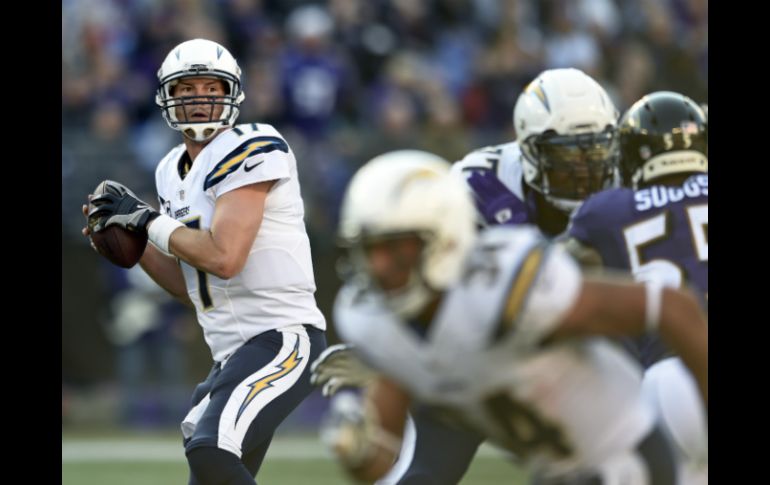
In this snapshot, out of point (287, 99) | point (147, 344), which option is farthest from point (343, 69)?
point (147, 344)

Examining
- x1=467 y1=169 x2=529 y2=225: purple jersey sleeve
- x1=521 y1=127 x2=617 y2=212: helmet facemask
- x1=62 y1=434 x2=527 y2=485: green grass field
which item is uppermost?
x1=521 y1=127 x2=617 y2=212: helmet facemask

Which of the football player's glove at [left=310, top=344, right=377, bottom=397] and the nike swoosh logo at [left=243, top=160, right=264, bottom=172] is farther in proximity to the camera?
the nike swoosh logo at [left=243, top=160, right=264, bottom=172]

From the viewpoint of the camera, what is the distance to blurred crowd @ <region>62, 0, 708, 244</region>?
9.95 m

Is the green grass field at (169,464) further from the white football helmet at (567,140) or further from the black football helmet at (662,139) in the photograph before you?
the black football helmet at (662,139)

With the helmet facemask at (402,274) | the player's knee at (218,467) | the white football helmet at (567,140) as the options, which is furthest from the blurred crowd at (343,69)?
the helmet facemask at (402,274)

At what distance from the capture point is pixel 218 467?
4.14m

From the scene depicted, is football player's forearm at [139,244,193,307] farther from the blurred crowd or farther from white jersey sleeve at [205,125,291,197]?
the blurred crowd

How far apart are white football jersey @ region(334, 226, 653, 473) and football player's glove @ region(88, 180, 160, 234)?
140cm

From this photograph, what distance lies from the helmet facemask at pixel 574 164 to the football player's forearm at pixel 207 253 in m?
1.12

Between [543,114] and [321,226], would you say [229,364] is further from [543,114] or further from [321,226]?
[321,226]

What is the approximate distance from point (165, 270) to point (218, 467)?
96 cm

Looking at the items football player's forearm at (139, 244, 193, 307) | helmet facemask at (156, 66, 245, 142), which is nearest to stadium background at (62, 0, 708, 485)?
football player's forearm at (139, 244, 193, 307)

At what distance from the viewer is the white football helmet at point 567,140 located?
4.62 metres
